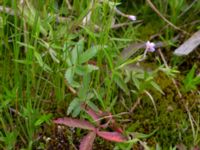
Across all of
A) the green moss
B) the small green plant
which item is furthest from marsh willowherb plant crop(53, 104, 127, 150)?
the small green plant

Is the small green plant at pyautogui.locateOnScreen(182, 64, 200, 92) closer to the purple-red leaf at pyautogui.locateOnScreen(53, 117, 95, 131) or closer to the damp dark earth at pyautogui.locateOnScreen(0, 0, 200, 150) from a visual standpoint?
the damp dark earth at pyautogui.locateOnScreen(0, 0, 200, 150)

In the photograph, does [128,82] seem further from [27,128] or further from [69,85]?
[27,128]

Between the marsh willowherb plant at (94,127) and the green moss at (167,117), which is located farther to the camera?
the green moss at (167,117)

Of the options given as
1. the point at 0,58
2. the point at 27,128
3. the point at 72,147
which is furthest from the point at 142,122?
the point at 0,58

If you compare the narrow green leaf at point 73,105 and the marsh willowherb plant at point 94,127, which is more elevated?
the narrow green leaf at point 73,105

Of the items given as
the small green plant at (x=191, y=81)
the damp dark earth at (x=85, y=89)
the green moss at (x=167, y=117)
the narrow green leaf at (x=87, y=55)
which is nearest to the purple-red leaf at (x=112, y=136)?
the damp dark earth at (x=85, y=89)

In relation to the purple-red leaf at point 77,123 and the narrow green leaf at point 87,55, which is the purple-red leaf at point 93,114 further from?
the narrow green leaf at point 87,55

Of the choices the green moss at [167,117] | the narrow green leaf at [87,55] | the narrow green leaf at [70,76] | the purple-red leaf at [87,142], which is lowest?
the green moss at [167,117]
